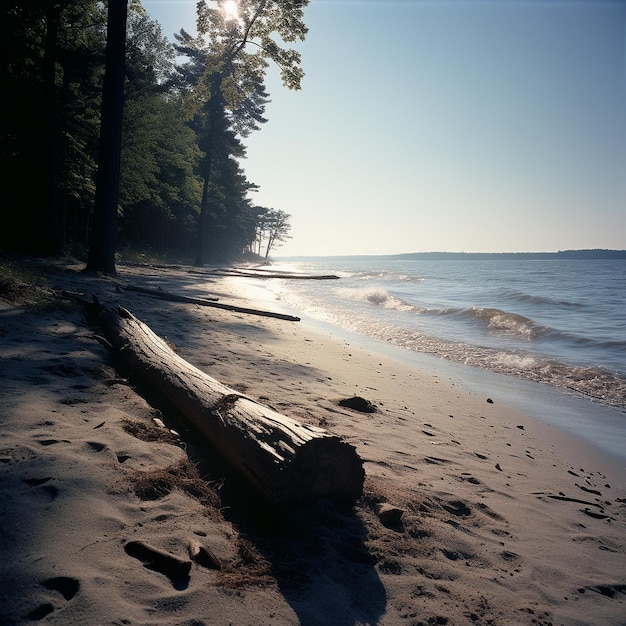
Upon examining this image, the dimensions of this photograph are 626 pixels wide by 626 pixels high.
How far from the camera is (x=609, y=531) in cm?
269

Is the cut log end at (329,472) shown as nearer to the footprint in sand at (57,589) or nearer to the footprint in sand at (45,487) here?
the footprint in sand at (57,589)

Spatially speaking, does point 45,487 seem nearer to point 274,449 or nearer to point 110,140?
point 274,449

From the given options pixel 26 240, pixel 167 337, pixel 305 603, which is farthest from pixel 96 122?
pixel 305 603

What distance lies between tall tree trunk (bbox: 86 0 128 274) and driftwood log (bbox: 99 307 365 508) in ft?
30.2

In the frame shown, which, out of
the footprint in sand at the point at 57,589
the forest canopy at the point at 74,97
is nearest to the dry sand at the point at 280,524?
the footprint in sand at the point at 57,589

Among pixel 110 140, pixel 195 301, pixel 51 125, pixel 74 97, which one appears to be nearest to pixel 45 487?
pixel 195 301

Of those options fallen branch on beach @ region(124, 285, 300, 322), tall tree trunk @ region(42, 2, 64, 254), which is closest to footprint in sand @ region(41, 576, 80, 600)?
fallen branch on beach @ region(124, 285, 300, 322)

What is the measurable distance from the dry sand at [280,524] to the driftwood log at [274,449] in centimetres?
13

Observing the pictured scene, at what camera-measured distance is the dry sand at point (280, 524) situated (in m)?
1.56

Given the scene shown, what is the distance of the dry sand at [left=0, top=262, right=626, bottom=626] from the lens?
1560 mm

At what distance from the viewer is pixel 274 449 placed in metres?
2.21

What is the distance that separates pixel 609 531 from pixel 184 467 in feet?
9.68

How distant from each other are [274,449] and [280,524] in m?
0.40

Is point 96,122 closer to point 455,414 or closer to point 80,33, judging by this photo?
point 80,33
